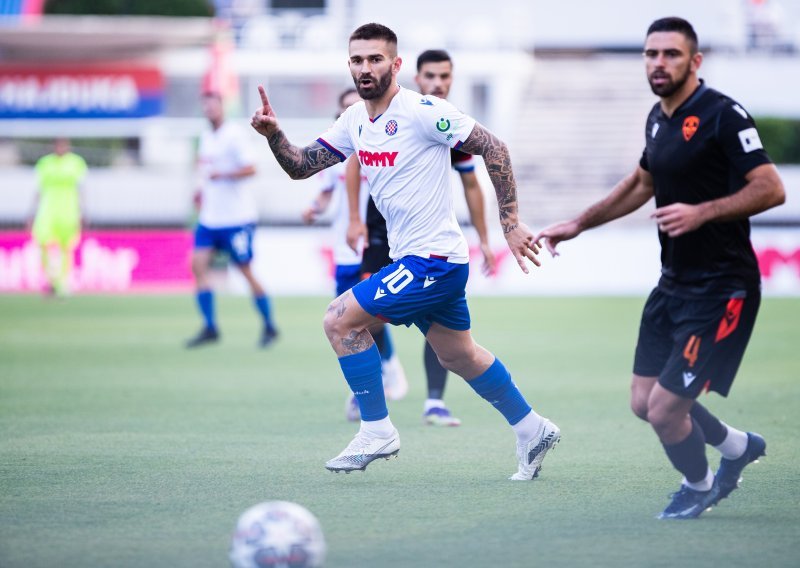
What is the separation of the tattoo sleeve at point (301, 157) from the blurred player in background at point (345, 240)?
1699 mm

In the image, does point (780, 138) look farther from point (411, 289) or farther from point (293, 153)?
point (411, 289)

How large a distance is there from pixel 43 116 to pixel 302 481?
29742 millimetres

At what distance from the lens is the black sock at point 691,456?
5496 mm

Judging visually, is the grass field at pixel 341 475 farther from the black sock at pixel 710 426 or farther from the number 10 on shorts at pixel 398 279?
the number 10 on shorts at pixel 398 279

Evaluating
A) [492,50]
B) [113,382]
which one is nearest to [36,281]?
[113,382]

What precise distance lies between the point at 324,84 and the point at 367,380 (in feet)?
92.0

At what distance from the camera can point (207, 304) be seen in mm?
12500

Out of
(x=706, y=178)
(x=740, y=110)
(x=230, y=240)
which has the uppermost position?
(x=740, y=110)

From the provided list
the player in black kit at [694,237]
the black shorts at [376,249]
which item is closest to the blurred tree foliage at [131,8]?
the black shorts at [376,249]

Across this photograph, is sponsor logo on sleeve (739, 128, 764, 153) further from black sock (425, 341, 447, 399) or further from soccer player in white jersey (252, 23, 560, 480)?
black sock (425, 341, 447, 399)

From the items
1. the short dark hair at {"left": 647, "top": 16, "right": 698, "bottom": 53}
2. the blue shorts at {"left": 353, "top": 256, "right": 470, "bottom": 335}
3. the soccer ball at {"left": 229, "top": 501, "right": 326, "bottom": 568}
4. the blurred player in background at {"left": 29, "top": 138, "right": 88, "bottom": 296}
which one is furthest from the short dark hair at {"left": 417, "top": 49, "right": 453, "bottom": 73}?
the blurred player in background at {"left": 29, "top": 138, "right": 88, "bottom": 296}

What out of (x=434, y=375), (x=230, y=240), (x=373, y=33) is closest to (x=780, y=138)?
(x=230, y=240)

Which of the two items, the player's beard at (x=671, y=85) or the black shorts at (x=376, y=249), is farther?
the black shorts at (x=376, y=249)

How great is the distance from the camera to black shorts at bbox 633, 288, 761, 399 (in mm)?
5262
